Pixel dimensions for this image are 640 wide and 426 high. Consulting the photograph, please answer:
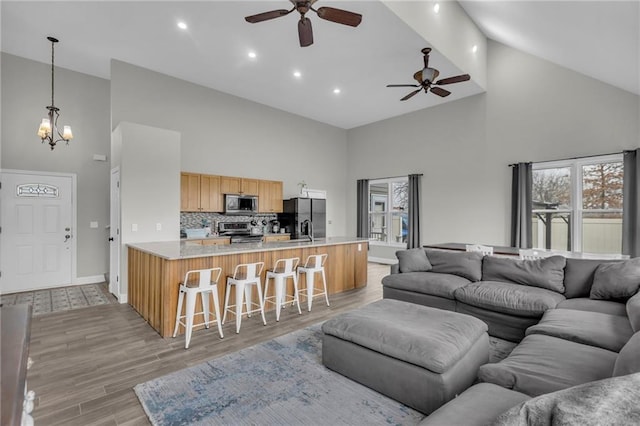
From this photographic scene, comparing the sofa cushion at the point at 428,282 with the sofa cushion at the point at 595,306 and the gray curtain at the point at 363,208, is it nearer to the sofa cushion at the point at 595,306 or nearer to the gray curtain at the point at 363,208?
the sofa cushion at the point at 595,306

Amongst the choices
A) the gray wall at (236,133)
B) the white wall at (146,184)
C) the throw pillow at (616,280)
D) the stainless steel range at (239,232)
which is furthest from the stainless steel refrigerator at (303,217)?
the throw pillow at (616,280)

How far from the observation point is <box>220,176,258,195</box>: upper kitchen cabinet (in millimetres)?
6430

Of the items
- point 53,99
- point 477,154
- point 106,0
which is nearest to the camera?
point 106,0

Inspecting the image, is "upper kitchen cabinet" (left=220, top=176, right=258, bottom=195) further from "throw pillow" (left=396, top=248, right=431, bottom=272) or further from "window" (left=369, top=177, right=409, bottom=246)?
"throw pillow" (left=396, top=248, right=431, bottom=272)

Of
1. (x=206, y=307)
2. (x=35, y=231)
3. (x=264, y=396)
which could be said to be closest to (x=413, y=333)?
(x=264, y=396)

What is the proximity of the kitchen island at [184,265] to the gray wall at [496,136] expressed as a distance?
289 cm

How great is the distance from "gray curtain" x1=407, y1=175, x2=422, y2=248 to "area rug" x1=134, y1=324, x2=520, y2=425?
17.3 ft

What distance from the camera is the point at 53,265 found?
5.45 metres

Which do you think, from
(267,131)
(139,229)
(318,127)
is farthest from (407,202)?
(139,229)

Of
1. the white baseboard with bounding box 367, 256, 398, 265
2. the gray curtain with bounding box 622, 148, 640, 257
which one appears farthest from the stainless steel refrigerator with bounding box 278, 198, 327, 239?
the gray curtain with bounding box 622, 148, 640, 257

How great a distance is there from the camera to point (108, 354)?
9.58 feet

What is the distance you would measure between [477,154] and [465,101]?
121cm

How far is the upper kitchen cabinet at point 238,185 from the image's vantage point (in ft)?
21.1

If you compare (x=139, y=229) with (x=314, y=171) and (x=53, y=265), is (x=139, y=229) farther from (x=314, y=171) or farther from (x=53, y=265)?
(x=314, y=171)
